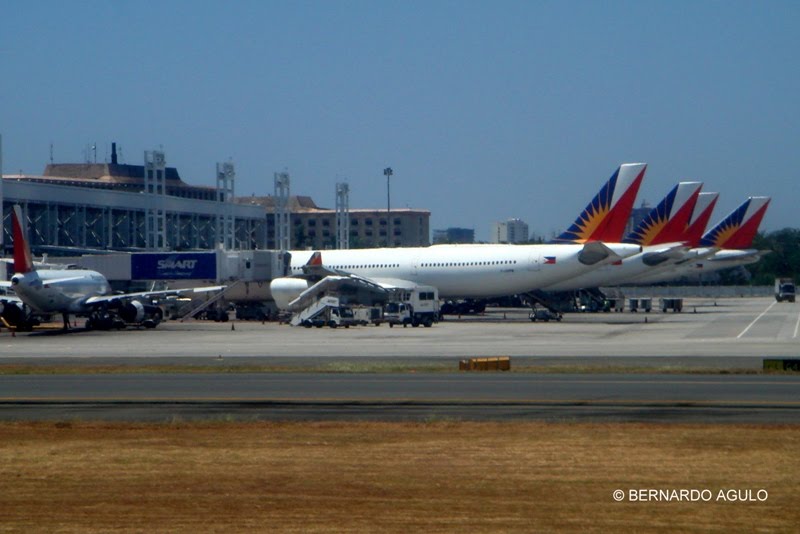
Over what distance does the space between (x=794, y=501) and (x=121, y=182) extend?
161m

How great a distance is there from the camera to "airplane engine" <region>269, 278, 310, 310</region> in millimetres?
65375

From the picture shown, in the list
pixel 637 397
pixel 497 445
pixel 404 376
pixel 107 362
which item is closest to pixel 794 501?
pixel 497 445

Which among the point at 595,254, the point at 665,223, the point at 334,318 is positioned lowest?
the point at 334,318

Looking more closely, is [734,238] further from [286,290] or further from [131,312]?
[131,312]

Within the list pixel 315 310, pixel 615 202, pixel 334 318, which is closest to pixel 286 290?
pixel 315 310

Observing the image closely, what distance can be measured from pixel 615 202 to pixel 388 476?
180 feet

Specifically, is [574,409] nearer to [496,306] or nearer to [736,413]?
[736,413]

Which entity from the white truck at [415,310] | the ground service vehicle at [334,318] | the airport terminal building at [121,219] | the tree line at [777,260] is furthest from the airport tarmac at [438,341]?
the tree line at [777,260]

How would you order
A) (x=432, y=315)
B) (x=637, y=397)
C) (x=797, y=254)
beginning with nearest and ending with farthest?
(x=637, y=397) < (x=432, y=315) < (x=797, y=254)

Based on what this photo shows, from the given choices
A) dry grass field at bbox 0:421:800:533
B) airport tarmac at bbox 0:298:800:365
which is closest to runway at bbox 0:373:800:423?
dry grass field at bbox 0:421:800:533

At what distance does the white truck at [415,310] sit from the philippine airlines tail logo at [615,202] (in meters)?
13.2

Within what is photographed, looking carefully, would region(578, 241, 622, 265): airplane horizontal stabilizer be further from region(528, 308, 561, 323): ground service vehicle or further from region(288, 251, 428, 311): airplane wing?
region(288, 251, 428, 311): airplane wing

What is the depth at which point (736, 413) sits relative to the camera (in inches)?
746

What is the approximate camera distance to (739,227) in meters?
93.1
